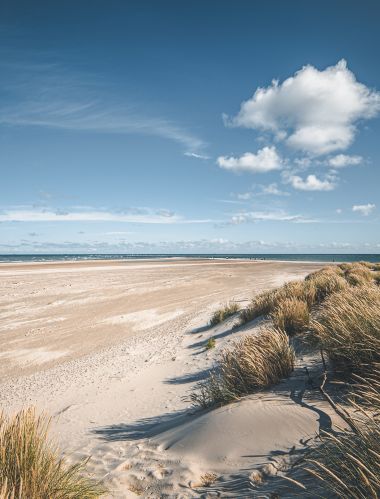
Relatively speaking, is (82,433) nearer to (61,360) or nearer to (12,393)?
(12,393)

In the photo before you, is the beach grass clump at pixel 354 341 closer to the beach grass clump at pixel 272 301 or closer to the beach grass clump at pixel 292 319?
the beach grass clump at pixel 292 319

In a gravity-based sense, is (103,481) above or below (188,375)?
above

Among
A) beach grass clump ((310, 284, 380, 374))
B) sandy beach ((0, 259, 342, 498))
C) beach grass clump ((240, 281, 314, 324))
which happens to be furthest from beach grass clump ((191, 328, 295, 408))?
beach grass clump ((240, 281, 314, 324))

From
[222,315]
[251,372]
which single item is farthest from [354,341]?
[222,315]

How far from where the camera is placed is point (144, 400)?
21.2 feet

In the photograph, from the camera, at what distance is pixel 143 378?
25.8ft

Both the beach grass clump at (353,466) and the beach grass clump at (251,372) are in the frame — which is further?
the beach grass clump at (251,372)

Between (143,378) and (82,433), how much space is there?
2.72 m

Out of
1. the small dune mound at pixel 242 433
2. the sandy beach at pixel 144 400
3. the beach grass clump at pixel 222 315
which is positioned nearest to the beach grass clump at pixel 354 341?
the sandy beach at pixel 144 400

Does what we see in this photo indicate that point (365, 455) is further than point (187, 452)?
No

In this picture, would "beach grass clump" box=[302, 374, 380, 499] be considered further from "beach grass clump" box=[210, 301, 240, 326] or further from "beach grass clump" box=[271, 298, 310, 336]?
A: "beach grass clump" box=[210, 301, 240, 326]

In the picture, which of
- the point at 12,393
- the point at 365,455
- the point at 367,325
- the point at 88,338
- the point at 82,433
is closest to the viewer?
the point at 365,455

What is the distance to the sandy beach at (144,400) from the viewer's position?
10.8 feet

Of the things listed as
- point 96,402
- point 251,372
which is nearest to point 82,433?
point 96,402
